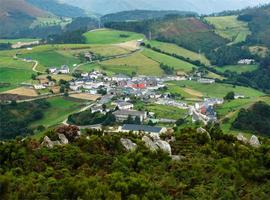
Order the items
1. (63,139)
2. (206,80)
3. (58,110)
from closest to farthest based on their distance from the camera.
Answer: (63,139)
(58,110)
(206,80)

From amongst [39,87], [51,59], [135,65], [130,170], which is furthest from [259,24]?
[130,170]

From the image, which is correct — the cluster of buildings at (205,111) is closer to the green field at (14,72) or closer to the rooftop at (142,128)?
the rooftop at (142,128)

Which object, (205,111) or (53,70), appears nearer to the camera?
(205,111)

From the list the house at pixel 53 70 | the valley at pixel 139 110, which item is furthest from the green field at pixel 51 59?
the house at pixel 53 70

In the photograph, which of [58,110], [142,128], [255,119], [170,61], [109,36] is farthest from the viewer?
[109,36]

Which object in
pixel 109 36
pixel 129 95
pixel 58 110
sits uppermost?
pixel 109 36

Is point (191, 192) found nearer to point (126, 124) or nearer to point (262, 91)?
point (126, 124)

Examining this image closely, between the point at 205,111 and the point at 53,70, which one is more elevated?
the point at 53,70

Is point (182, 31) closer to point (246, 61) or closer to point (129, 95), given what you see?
point (246, 61)
